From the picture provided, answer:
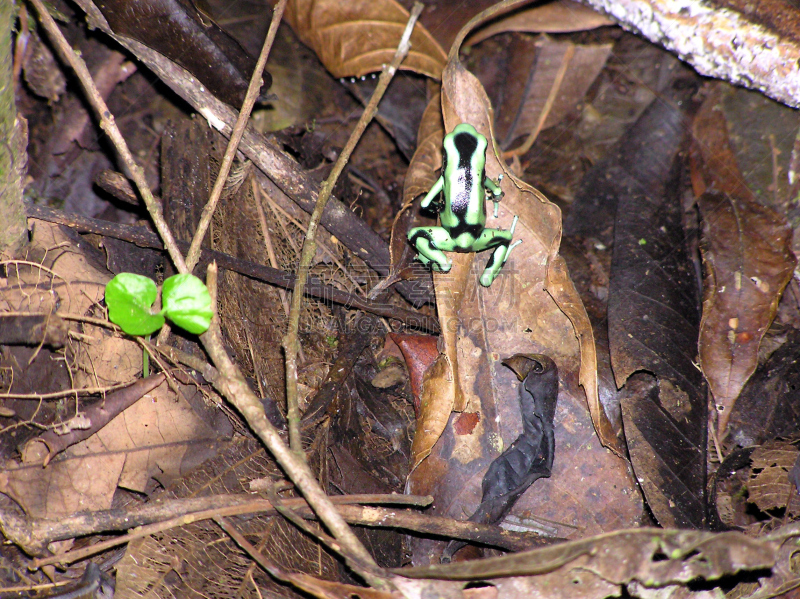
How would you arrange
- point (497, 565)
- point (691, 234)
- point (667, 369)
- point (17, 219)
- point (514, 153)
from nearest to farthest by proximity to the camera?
point (497, 565) → point (17, 219) → point (667, 369) → point (691, 234) → point (514, 153)

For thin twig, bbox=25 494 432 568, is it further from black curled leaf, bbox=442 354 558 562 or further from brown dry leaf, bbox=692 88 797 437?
brown dry leaf, bbox=692 88 797 437

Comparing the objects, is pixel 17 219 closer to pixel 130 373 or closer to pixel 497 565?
pixel 130 373

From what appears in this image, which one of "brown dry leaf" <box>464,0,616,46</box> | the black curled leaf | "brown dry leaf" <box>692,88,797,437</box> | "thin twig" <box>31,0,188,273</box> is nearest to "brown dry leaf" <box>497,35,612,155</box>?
"brown dry leaf" <box>464,0,616,46</box>

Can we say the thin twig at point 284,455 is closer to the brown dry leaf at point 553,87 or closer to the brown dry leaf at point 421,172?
the brown dry leaf at point 421,172

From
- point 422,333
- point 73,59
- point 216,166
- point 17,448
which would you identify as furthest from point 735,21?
point 17,448

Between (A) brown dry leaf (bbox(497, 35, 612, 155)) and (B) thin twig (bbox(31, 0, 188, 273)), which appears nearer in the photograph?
(B) thin twig (bbox(31, 0, 188, 273))

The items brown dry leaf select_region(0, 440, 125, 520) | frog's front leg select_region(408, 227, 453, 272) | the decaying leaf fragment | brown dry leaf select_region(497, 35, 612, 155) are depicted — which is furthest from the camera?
brown dry leaf select_region(497, 35, 612, 155)

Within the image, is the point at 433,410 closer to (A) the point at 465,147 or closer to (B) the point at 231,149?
(A) the point at 465,147
